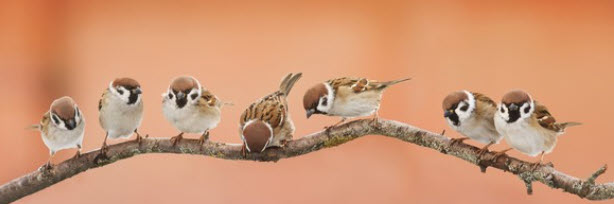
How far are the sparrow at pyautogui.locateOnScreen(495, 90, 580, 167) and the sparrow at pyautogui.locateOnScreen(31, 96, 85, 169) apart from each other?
750mm

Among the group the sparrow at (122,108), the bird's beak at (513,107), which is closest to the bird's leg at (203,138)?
the sparrow at (122,108)

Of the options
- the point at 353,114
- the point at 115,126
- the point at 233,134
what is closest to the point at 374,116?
the point at 353,114

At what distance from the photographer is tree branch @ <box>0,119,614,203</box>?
1294 mm

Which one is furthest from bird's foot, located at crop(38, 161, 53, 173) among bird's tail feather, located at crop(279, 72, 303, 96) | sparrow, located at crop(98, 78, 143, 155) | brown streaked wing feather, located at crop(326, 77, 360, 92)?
brown streaked wing feather, located at crop(326, 77, 360, 92)

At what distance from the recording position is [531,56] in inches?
96.2

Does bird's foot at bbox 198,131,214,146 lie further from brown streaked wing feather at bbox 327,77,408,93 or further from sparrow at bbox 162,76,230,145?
brown streaked wing feather at bbox 327,77,408,93

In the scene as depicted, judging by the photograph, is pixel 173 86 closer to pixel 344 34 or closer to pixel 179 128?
pixel 179 128

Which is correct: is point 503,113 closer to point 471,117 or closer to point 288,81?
point 471,117

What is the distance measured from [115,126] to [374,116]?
1.64 ft

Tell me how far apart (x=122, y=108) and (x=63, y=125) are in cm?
11

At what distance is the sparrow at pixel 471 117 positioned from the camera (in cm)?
132

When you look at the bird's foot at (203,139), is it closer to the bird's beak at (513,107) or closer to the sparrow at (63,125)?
the sparrow at (63,125)

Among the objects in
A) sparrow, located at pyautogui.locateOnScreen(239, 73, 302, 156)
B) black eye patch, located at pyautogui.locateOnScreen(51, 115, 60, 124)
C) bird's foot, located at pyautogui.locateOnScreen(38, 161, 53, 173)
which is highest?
black eye patch, located at pyautogui.locateOnScreen(51, 115, 60, 124)

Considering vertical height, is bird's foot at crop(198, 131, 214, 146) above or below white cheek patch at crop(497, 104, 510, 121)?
below
